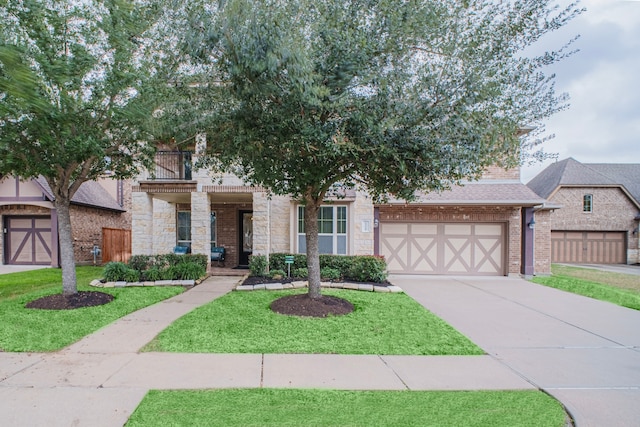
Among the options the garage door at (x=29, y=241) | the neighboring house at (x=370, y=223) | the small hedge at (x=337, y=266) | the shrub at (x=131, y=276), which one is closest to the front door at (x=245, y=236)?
the neighboring house at (x=370, y=223)

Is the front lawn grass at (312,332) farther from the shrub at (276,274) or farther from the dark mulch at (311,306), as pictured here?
the shrub at (276,274)

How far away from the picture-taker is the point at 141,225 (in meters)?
11.5

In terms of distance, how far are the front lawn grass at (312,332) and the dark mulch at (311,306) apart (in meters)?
0.21

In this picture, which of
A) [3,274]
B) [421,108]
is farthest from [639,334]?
[3,274]

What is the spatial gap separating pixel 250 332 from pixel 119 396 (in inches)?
89.1

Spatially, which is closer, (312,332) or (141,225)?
(312,332)

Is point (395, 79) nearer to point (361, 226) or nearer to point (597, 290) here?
point (361, 226)

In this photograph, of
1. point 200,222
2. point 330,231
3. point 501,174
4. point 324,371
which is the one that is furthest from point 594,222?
point 324,371

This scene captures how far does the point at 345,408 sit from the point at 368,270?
7214 millimetres

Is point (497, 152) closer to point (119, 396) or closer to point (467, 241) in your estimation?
point (119, 396)

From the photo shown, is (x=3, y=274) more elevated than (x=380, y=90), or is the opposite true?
(x=380, y=90)

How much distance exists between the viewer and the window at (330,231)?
1164 cm

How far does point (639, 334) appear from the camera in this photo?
583 centimetres

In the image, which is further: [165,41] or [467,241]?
[467,241]
